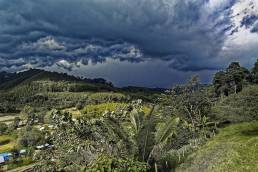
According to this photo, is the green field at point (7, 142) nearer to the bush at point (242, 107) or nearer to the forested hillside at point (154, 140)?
the forested hillside at point (154, 140)

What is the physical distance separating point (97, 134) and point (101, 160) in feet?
33.2

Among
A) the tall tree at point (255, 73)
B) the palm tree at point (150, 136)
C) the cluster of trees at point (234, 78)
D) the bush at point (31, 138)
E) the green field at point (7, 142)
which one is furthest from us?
the cluster of trees at point (234, 78)

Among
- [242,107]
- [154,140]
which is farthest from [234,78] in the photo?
[154,140]

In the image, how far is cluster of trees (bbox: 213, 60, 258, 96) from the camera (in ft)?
352

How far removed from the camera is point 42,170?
29.7 m

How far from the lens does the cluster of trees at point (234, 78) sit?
10738 cm

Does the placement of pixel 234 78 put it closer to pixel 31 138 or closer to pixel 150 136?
pixel 31 138

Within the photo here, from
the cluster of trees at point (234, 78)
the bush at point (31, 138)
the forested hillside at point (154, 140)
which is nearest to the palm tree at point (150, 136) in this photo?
the forested hillside at point (154, 140)

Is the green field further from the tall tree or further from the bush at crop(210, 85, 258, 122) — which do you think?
the tall tree

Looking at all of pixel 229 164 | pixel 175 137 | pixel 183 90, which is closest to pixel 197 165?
pixel 229 164

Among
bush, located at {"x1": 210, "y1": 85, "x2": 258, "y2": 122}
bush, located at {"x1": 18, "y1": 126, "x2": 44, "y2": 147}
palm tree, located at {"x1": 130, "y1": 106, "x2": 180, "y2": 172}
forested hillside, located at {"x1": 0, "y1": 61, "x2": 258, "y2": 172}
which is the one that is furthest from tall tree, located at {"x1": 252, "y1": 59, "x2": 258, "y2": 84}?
palm tree, located at {"x1": 130, "y1": 106, "x2": 180, "y2": 172}

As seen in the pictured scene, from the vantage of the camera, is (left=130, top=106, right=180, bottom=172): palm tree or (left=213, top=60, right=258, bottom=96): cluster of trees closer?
(left=130, top=106, right=180, bottom=172): palm tree

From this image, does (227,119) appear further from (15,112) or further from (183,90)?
(15,112)

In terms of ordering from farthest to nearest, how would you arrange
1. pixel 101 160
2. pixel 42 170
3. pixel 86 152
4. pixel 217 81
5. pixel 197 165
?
pixel 217 81
pixel 42 170
pixel 86 152
pixel 197 165
pixel 101 160
